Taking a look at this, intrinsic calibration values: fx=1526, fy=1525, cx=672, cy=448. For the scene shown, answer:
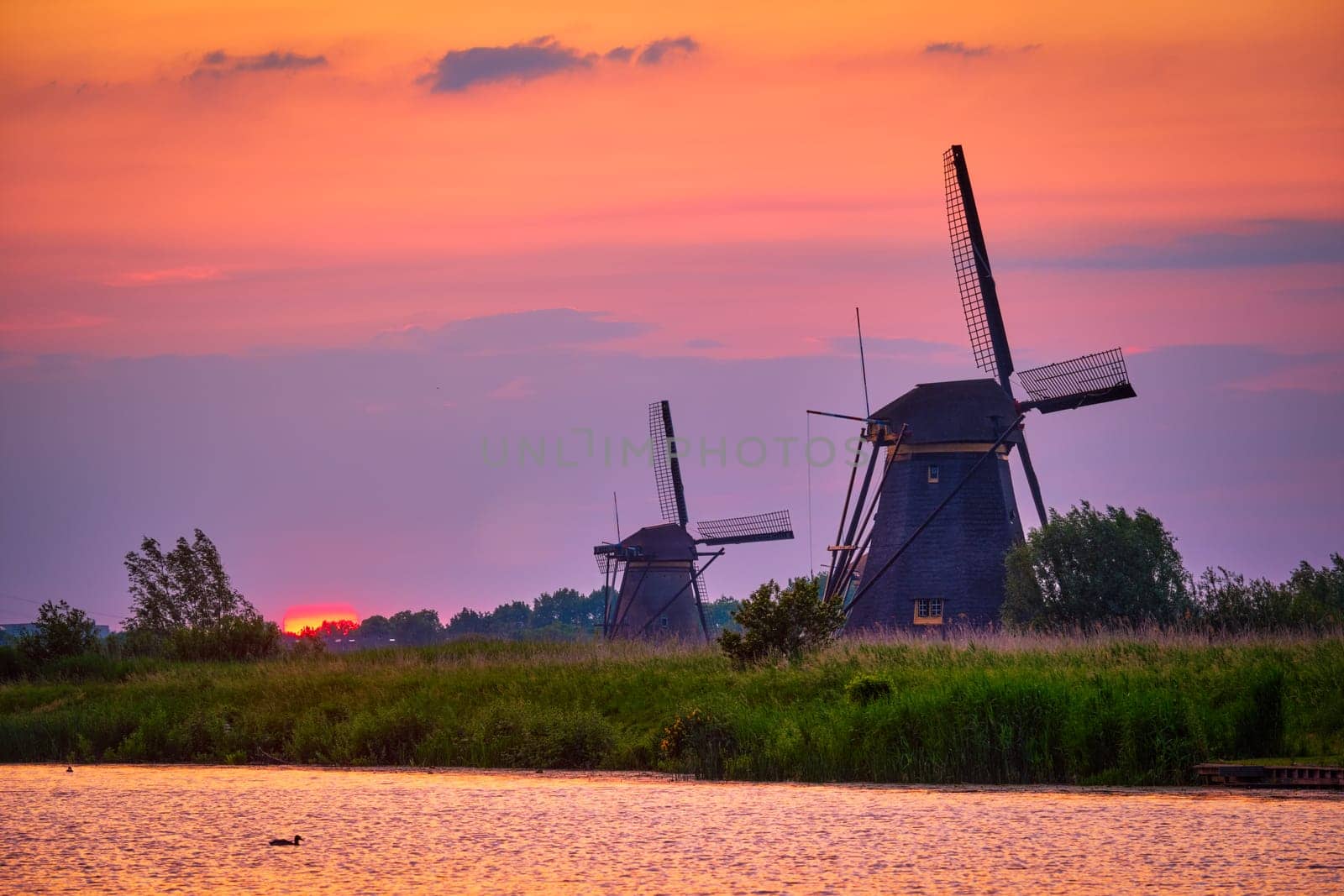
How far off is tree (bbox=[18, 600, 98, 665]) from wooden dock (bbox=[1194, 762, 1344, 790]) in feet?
136

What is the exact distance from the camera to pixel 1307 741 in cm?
2508

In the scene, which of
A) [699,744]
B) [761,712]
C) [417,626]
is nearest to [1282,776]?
[761,712]

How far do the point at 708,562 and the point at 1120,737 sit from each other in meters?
54.4

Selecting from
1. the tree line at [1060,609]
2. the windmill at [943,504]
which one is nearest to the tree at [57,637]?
the tree line at [1060,609]

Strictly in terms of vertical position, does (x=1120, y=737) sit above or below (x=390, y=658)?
below

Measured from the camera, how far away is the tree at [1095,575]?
46.1 m

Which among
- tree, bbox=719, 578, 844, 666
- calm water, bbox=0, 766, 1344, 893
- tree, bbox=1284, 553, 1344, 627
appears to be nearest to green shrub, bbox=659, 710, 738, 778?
calm water, bbox=0, 766, 1344, 893

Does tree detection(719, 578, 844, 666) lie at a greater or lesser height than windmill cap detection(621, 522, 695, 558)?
lesser

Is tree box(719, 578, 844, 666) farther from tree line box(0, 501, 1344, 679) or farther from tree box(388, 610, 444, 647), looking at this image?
tree box(388, 610, 444, 647)

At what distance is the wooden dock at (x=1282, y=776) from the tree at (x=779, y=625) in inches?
554

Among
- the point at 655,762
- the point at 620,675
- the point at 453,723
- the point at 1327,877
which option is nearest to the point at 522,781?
the point at 655,762

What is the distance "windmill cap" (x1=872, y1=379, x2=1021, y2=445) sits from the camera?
50125 mm

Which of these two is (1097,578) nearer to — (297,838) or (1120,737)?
(1120,737)

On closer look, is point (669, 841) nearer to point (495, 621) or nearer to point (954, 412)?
point (954, 412)
